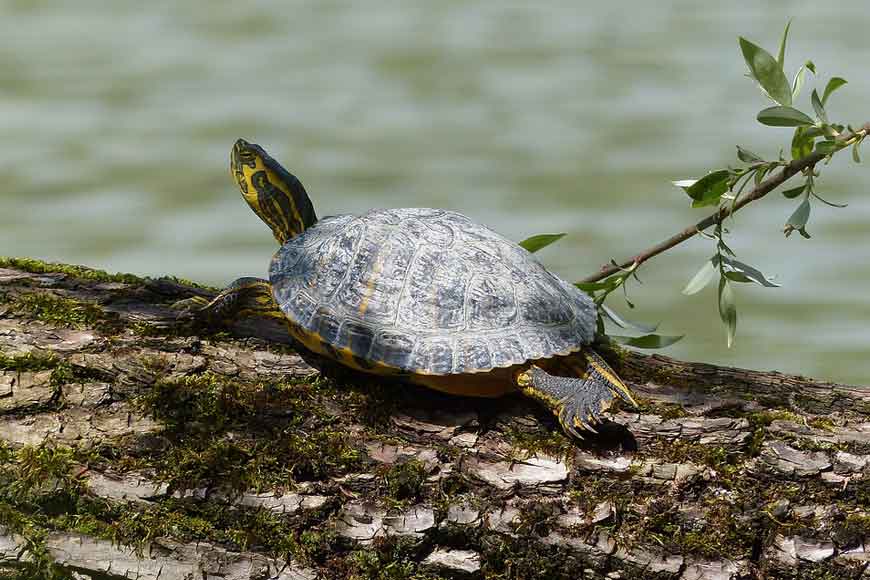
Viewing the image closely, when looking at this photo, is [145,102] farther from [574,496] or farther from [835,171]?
[574,496]

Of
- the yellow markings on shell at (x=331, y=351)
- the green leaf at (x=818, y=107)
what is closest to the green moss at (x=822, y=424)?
the green leaf at (x=818, y=107)

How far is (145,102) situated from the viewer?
872 cm

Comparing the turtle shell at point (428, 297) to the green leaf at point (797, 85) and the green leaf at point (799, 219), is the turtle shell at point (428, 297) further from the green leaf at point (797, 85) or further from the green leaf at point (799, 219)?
the green leaf at point (797, 85)

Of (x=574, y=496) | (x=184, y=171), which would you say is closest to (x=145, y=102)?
(x=184, y=171)

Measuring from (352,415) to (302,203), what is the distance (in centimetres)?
105

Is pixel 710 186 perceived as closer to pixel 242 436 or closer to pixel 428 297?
pixel 428 297

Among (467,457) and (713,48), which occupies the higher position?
(713,48)

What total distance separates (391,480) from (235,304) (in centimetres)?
89

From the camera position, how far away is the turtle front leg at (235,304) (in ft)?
10.8

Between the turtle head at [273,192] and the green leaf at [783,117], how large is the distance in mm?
1639

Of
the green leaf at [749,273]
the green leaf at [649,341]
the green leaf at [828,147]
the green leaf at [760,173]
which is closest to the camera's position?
the green leaf at [828,147]

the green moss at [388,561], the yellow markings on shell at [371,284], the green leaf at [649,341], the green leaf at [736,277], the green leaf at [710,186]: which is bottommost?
the green moss at [388,561]

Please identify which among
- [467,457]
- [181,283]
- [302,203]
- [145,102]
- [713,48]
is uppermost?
[713,48]

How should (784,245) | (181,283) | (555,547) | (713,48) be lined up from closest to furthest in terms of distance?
(555,547) → (181,283) → (784,245) → (713,48)
